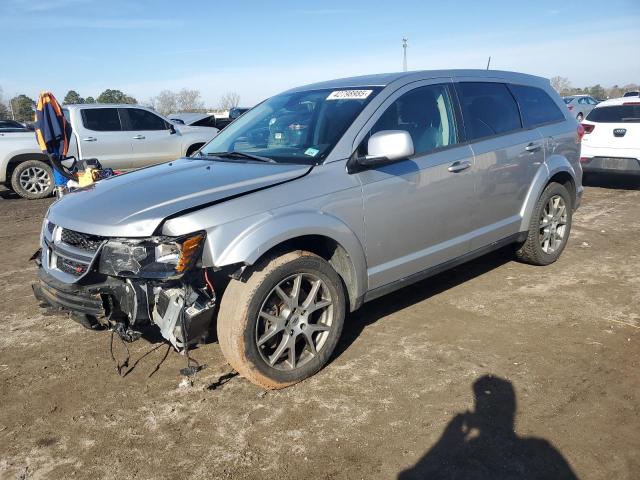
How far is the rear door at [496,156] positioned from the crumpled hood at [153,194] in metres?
1.69

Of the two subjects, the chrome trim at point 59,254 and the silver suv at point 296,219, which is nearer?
the silver suv at point 296,219

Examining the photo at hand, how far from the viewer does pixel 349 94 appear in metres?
3.95

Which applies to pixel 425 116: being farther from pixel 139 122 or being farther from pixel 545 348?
pixel 139 122

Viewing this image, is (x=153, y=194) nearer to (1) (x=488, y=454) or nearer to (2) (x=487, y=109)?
(1) (x=488, y=454)

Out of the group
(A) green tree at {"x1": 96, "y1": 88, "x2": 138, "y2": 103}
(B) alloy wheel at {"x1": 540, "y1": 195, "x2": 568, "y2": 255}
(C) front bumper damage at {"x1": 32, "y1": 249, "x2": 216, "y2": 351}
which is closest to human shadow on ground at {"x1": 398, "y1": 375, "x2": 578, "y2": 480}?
(C) front bumper damage at {"x1": 32, "y1": 249, "x2": 216, "y2": 351}

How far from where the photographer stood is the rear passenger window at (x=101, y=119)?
10.6 m

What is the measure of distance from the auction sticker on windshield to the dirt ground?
1.73 m

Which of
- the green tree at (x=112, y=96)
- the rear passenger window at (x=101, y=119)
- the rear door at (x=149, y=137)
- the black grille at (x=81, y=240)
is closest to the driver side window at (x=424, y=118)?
the black grille at (x=81, y=240)

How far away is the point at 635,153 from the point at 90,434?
29.8ft

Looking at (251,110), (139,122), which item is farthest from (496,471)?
(139,122)

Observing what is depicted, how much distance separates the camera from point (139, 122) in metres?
11.2

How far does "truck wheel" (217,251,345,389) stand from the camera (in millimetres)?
3061

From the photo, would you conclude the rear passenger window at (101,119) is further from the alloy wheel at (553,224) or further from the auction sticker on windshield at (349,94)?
the alloy wheel at (553,224)

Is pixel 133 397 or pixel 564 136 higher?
pixel 564 136
